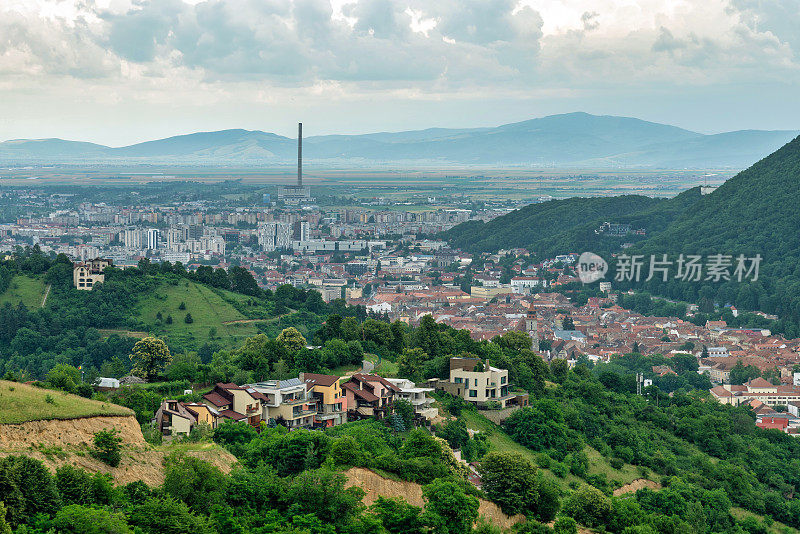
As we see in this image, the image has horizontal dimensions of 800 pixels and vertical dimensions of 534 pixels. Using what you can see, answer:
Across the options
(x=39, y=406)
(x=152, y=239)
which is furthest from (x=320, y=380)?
(x=152, y=239)

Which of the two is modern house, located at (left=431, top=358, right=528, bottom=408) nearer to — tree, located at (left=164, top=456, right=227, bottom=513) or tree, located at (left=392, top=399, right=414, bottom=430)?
tree, located at (left=392, top=399, right=414, bottom=430)

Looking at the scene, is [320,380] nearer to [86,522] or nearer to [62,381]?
[62,381]

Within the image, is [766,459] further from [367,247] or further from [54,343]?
[367,247]

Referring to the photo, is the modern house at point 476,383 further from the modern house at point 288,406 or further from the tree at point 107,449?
the tree at point 107,449

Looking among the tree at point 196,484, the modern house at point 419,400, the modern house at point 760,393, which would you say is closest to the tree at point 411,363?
the modern house at point 419,400

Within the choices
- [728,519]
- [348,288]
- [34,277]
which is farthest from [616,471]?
[348,288]
